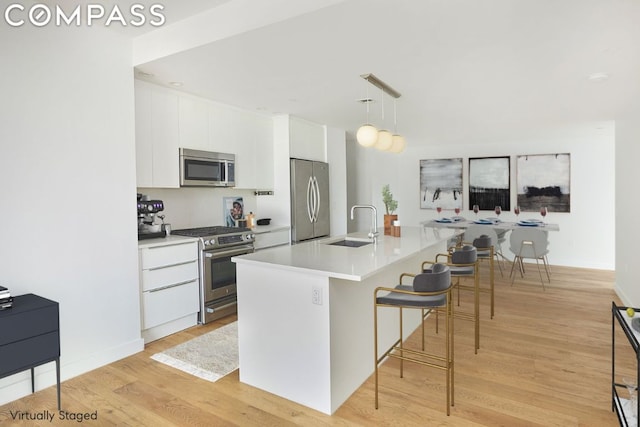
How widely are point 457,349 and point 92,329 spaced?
2.98m

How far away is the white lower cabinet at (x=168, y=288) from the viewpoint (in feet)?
11.1

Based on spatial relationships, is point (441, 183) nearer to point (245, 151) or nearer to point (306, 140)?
point (306, 140)

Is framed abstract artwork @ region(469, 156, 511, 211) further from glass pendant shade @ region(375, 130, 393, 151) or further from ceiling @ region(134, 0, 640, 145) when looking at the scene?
glass pendant shade @ region(375, 130, 393, 151)

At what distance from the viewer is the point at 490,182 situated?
24.8 ft

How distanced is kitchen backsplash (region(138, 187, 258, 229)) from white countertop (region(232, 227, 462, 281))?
1.86 metres

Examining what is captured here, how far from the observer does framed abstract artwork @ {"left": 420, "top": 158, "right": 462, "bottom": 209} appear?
26.0 feet

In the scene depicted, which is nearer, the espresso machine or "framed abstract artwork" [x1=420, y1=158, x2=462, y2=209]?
the espresso machine

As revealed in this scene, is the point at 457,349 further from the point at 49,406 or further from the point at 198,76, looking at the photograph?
the point at 198,76

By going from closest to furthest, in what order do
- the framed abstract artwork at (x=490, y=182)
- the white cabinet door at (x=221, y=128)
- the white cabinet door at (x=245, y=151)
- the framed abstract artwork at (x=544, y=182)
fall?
1. the white cabinet door at (x=221, y=128)
2. the white cabinet door at (x=245, y=151)
3. the framed abstract artwork at (x=544, y=182)
4. the framed abstract artwork at (x=490, y=182)

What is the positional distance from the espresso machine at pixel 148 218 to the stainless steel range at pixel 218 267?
276mm

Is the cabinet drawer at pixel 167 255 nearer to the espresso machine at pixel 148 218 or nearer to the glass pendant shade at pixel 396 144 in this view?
the espresso machine at pixel 148 218

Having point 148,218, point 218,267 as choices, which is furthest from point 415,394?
point 148,218

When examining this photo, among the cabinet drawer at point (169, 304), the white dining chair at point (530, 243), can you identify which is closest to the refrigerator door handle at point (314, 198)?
the cabinet drawer at point (169, 304)

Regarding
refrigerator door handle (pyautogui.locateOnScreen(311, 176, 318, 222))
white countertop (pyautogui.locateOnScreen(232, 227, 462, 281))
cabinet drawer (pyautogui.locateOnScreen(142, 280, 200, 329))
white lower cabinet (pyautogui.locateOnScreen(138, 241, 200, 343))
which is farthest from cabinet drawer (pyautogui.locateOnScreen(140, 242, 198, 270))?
refrigerator door handle (pyautogui.locateOnScreen(311, 176, 318, 222))
